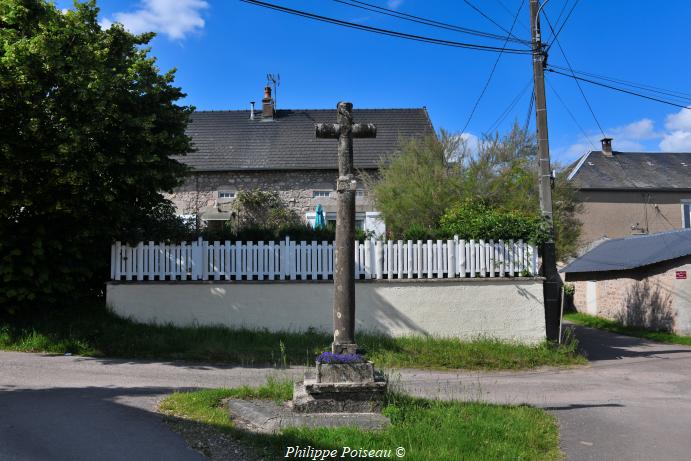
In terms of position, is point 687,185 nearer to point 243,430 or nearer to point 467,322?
point 467,322

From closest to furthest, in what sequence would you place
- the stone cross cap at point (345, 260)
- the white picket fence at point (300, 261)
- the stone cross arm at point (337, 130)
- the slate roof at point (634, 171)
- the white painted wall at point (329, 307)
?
1. the stone cross cap at point (345, 260)
2. the stone cross arm at point (337, 130)
3. the white painted wall at point (329, 307)
4. the white picket fence at point (300, 261)
5. the slate roof at point (634, 171)

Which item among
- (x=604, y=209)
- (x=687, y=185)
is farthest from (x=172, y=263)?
(x=687, y=185)

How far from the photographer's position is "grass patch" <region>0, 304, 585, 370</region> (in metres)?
10.1

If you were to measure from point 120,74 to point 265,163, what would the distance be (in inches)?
439

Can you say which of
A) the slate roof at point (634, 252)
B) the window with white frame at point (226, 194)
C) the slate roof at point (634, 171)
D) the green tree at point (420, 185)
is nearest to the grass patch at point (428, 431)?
the green tree at point (420, 185)

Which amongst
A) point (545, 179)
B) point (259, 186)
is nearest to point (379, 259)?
point (545, 179)

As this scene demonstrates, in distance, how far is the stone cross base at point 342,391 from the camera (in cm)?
583

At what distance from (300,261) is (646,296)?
12296 mm

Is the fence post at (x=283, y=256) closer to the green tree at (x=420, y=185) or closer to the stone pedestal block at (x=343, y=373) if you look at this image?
the green tree at (x=420, y=185)

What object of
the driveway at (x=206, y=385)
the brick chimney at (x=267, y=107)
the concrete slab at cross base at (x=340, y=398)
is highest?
the brick chimney at (x=267, y=107)

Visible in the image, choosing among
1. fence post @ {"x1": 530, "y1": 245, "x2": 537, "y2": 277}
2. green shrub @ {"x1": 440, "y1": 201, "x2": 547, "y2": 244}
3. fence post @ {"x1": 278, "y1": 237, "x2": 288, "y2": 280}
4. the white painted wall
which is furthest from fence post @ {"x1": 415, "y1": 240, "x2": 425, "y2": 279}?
fence post @ {"x1": 278, "y1": 237, "x2": 288, "y2": 280}

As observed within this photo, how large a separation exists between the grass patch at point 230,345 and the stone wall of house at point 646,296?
22.4ft

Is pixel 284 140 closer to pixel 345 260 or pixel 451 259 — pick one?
pixel 451 259

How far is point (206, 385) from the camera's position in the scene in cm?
798
